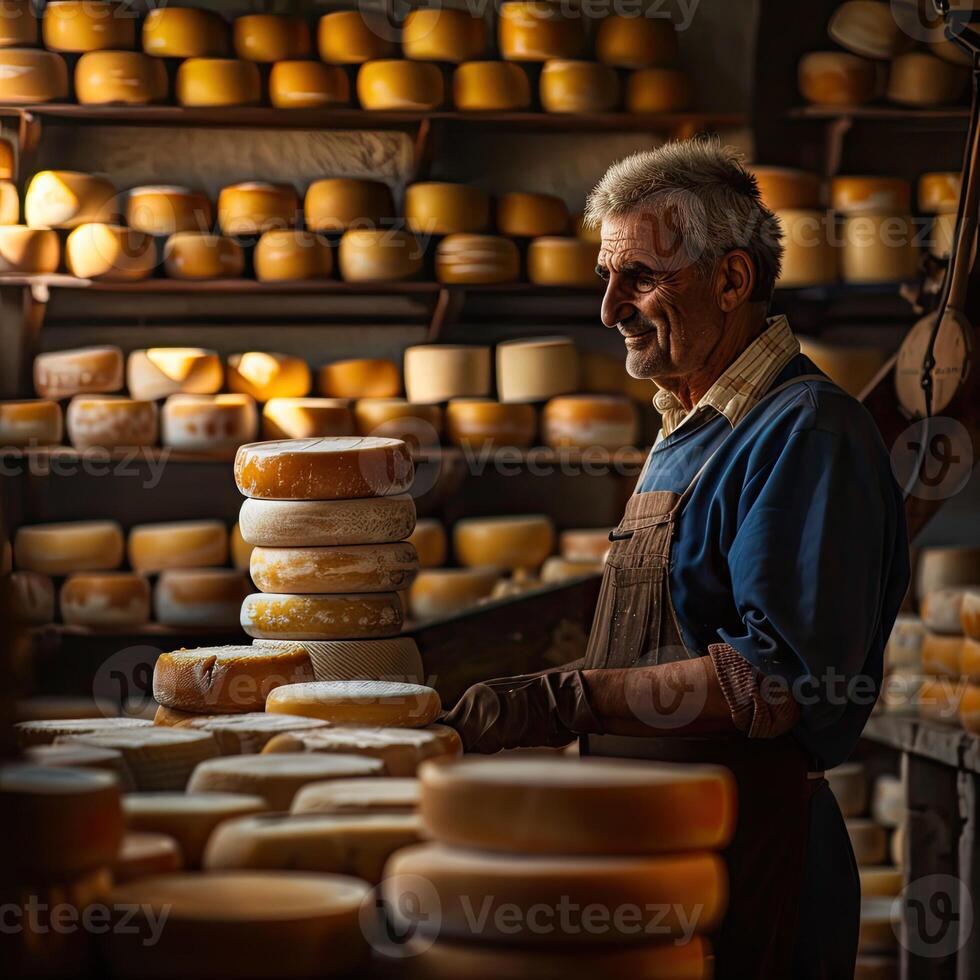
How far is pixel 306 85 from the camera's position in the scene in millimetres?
4109

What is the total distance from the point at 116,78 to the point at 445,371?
1.31 meters

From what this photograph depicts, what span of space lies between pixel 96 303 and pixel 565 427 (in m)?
1.61

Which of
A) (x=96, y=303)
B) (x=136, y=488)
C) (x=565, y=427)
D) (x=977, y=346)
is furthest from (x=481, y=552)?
(x=977, y=346)

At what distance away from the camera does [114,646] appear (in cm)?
441

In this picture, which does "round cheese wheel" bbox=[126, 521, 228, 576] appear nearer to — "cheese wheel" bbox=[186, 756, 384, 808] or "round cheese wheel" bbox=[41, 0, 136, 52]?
"round cheese wheel" bbox=[41, 0, 136, 52]

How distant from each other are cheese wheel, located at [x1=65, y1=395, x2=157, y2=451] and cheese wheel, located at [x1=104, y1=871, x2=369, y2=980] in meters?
3.37

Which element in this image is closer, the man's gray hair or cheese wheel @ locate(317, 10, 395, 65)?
the man's gray hair

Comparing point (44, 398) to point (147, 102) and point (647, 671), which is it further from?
point (647, 671)

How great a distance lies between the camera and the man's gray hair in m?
1.73

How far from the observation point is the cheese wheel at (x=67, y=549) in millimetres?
4160

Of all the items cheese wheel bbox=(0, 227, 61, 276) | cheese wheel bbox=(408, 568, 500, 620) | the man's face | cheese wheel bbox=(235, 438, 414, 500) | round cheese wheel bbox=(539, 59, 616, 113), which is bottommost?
cheese wheel bbox=(408, 568, 500, 620)

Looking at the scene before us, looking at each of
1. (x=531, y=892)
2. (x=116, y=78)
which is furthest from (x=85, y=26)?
(x=531, y=892)

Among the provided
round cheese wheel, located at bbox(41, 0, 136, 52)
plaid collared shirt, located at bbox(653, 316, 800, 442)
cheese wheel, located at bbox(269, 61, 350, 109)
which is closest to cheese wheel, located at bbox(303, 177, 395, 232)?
cheese wheel, located at bbox(269, 61, 350, 109)

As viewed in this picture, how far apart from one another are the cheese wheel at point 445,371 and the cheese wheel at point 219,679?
103 inches
